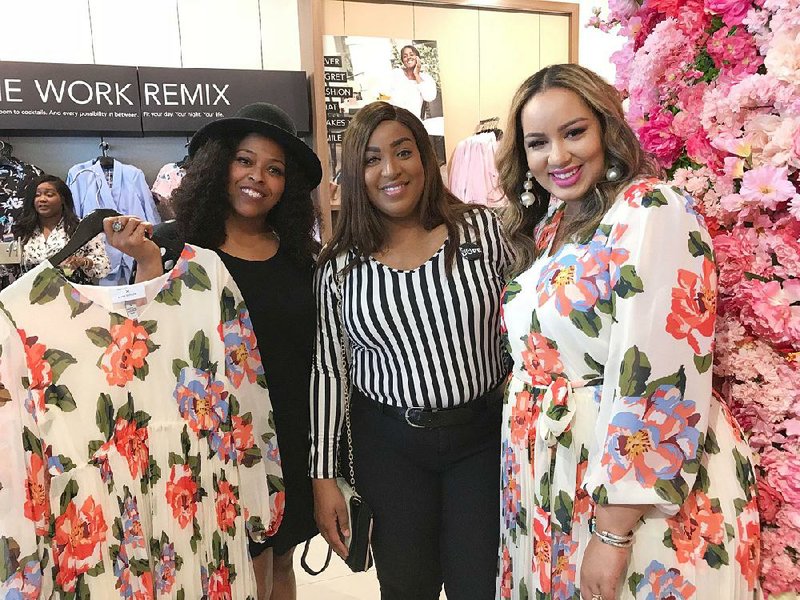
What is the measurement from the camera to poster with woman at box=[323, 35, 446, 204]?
3953mm

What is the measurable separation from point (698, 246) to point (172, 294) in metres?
1.04

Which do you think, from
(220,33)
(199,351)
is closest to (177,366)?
(199,351)

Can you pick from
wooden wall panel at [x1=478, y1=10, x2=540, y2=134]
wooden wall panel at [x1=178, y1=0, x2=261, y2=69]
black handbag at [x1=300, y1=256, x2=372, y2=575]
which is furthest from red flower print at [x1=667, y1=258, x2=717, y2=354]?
wooden wall panel at [x1=178, y1=0, x2=261, y2=69]

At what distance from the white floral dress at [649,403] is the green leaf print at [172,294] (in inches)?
29.7

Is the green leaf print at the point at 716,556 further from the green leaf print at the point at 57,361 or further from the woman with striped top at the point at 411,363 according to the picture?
the green leaf print at the point at 57,361

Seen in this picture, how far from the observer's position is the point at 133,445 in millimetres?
1267

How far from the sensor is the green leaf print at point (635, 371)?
106 cm

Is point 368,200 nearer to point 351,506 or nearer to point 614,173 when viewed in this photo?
point 614,173

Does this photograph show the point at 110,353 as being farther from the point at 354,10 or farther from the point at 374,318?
the point at 354,10

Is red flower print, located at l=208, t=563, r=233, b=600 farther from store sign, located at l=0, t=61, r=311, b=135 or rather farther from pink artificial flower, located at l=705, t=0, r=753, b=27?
store sign, located at l=0, t=61, r=311, b=135

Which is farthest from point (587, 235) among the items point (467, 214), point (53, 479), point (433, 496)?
point (53, 479)

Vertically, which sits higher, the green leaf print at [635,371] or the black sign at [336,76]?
the black sign at [336,76]

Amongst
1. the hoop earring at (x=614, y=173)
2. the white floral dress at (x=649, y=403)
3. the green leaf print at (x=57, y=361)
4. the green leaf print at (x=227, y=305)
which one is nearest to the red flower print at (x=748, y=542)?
the white floral dress at (x=649, y=403)

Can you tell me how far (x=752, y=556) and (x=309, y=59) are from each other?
376 centimetres
